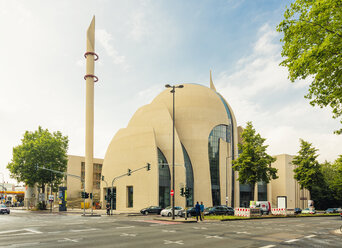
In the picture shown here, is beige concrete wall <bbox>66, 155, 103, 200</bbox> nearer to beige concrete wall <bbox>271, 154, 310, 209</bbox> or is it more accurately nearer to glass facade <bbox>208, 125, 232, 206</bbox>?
glass facade <bbox>208, 125, 232, 206</bbox>

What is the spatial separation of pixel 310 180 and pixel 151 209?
2560 cm

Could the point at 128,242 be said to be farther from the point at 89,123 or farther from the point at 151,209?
the point at 89,123

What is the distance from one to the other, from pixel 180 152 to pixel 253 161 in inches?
679

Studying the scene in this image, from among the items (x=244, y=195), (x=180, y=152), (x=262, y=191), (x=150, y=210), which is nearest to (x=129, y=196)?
(x=180, y=152)

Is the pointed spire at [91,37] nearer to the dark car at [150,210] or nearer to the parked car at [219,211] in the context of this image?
the dark car at [150,210]

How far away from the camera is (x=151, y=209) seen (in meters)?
42.7

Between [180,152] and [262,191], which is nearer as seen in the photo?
[180,152]

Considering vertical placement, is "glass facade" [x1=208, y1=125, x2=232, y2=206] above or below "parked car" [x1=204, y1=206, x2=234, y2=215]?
above

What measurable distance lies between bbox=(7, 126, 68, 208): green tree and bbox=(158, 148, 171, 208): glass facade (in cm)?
2035

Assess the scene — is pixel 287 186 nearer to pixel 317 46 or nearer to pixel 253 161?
pixel 253 161

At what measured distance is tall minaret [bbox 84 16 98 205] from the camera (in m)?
67.1

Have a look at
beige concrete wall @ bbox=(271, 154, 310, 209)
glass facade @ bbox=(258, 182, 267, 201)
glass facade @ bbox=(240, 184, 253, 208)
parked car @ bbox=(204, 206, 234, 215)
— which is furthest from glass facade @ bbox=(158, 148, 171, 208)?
beige concrete wall @ bbox=(271, 154, 310, 209)

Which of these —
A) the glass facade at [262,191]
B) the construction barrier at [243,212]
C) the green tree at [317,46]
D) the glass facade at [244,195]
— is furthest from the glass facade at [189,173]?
the green tree at [317,46]

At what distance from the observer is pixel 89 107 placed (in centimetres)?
6938
